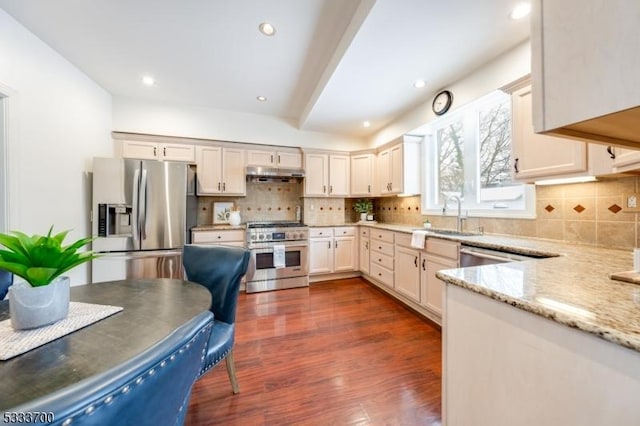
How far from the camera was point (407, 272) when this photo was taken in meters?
2.77

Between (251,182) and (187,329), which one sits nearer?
(187,329)

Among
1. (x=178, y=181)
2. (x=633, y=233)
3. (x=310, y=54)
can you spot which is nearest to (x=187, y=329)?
(x=633, y=233)

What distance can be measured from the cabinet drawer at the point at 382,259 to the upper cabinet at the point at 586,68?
252cm

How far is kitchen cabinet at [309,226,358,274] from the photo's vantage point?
377 cm

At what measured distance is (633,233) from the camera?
1.53 metres

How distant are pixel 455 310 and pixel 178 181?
3.24 meters

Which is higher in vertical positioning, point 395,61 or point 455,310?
point 395,61

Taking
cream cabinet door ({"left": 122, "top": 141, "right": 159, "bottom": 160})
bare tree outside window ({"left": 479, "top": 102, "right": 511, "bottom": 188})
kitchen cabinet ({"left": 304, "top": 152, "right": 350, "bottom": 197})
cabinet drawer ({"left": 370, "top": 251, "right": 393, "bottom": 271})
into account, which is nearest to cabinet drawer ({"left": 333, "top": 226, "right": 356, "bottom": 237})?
cabinet drawer ({"left": 370, "top": 251, "right": 393, "bottom": 271})

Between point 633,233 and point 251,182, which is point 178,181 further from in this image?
point 633,233

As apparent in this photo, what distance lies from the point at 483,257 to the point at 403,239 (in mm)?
1053

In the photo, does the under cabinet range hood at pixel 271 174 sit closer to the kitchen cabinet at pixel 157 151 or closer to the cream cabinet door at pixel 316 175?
the cream cabinet door at pixel 316 175

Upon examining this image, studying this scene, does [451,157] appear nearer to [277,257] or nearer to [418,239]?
[418,239]

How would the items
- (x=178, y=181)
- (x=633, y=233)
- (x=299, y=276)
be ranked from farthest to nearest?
(x=299, y=276) < (x=178, y=181) < (x=633, y=233)

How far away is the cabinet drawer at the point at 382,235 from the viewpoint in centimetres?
316
